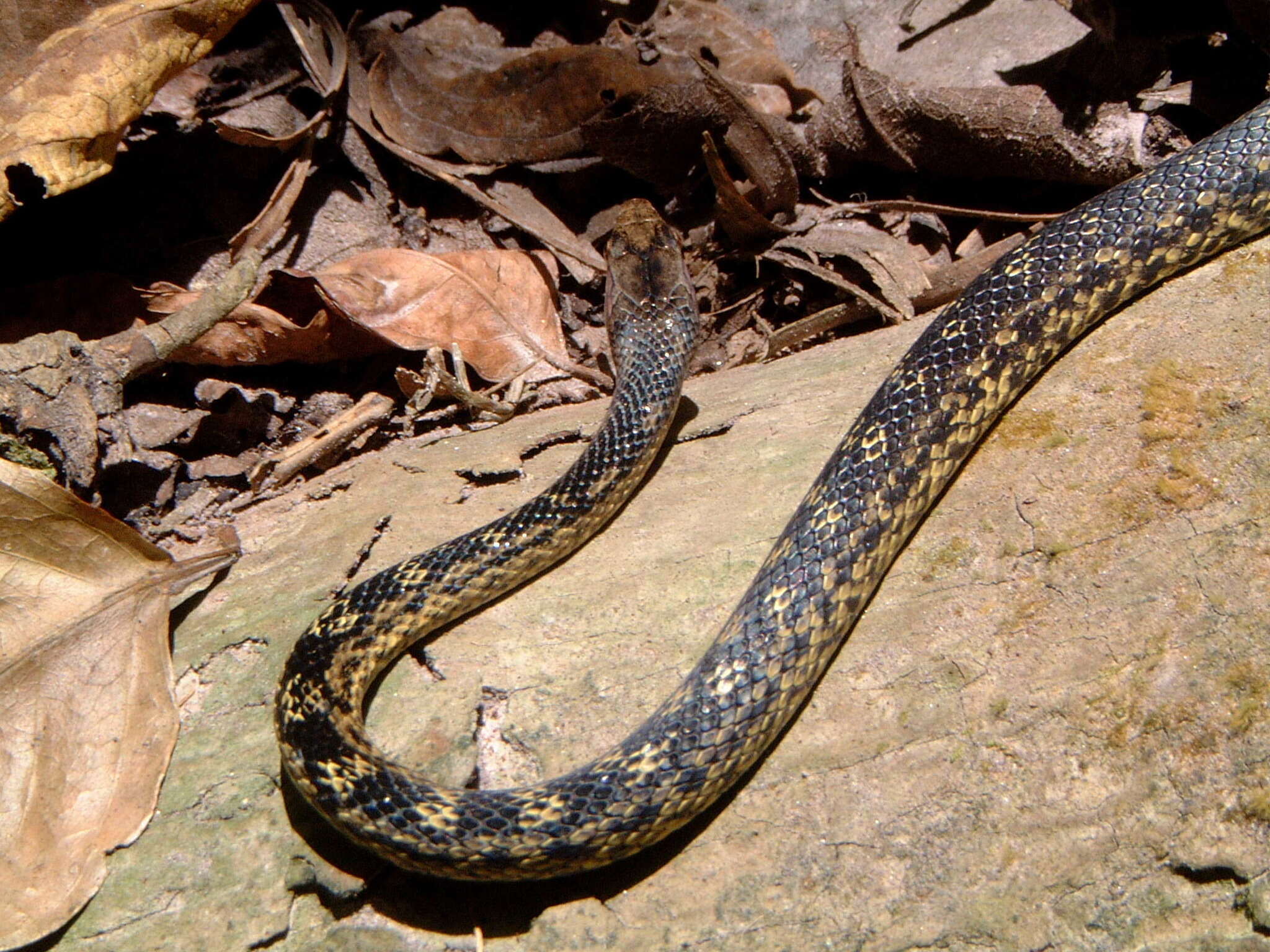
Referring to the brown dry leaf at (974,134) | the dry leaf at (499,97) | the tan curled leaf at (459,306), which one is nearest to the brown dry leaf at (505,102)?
the dry leaf at (499,97)

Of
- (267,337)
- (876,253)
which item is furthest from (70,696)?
(876,253)

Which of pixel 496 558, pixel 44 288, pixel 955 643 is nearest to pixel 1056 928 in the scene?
pixel 955 643

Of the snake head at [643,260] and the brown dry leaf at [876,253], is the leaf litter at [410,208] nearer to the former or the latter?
the brown dry leaf at [876,253]

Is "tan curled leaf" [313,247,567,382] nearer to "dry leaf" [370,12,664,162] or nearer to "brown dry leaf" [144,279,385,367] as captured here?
"brown dry leaf" [144,279,385,367]

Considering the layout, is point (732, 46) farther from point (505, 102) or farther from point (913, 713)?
point (913, 713)

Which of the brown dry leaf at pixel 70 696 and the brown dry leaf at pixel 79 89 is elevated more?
the brown dry leaf at pixel 79 89
